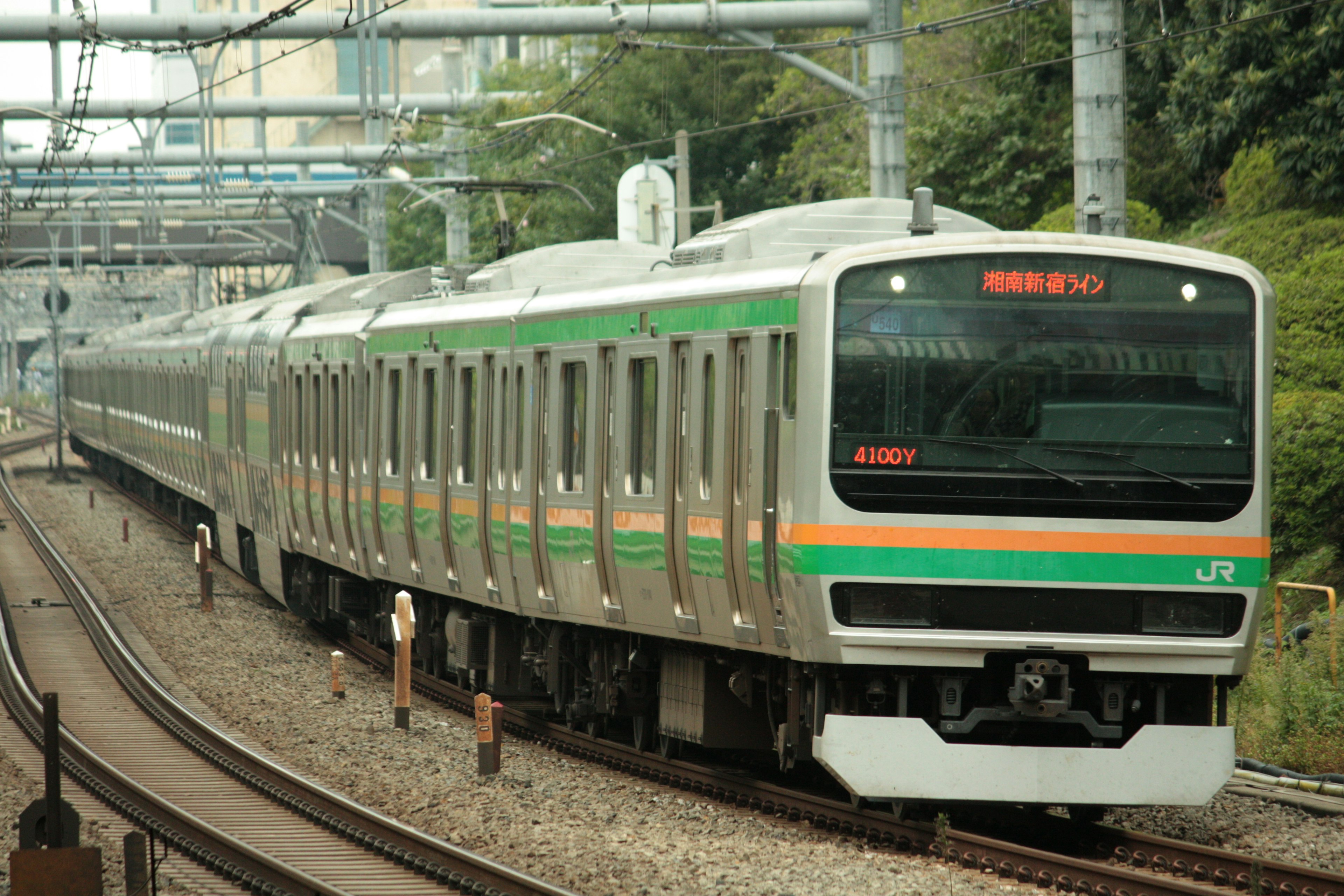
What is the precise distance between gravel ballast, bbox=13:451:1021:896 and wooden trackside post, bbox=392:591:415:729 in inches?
5.7

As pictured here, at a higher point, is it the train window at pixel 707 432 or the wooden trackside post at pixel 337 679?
the train window at pixel 707 432

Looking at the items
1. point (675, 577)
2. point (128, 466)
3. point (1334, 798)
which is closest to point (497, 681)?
point (675, 577)

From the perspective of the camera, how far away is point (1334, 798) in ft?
33.3

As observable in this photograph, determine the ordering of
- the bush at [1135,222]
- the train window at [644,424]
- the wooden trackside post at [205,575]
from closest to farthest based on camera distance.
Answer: the train window at [644,424] < the bush at [1135,222] < the wooden trackside post at [205,575]

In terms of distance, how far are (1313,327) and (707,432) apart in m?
8.62

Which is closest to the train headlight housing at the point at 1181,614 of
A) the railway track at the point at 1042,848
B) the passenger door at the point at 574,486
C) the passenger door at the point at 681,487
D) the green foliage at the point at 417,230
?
the railway track at the point at 1042,848

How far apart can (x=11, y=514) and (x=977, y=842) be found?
30.6 meters

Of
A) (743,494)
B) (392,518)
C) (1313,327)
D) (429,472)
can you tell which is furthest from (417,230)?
(743,494)

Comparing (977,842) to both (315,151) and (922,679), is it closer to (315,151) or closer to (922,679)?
(922,679)

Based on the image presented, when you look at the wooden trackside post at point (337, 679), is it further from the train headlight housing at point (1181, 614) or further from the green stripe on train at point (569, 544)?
the train headlight housing at point (1181, 614)

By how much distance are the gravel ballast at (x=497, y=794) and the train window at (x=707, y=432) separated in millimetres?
1856

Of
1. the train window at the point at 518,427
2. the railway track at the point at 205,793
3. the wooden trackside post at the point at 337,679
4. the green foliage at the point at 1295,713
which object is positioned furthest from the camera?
the wooden trackside post at the point at 337,679

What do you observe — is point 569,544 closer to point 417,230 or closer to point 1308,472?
point 1308,472

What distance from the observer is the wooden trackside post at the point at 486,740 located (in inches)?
472
